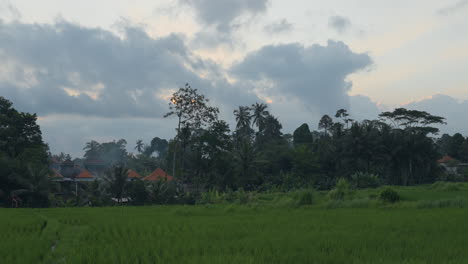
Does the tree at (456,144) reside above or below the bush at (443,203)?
above

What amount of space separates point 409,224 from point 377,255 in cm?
392

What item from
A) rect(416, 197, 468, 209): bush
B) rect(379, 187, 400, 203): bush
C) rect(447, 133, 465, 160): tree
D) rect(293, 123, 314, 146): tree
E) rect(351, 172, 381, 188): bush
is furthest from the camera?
rect(447, 133, 465, 160): tree

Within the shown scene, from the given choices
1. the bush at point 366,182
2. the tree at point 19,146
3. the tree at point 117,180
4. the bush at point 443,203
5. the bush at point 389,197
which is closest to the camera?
the bush at point 443,203

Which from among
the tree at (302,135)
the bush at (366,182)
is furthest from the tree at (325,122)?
the bush at (366,182)

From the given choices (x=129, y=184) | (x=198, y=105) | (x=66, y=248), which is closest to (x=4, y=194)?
(x=129, y=184)

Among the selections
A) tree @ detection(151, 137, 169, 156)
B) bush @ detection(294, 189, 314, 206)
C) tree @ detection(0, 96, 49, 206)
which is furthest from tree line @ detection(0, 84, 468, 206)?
tree @ detection(151, 137, 169, 156)

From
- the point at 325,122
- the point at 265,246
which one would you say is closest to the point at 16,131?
the point at 265,246

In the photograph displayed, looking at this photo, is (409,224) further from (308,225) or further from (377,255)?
(377,255)

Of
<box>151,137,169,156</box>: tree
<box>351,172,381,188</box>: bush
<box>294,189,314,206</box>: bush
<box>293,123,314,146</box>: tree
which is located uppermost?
<box>151,137,169,156</box>: tree

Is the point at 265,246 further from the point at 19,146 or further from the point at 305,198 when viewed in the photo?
the point at 19,146

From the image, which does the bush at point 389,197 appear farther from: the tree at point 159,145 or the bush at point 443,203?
the tree at point 159,145

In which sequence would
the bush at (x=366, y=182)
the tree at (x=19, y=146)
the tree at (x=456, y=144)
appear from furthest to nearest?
the tree at (x=456, y=144) < the bush at (x=366, y=182) < the tree at (x=19, y=146)

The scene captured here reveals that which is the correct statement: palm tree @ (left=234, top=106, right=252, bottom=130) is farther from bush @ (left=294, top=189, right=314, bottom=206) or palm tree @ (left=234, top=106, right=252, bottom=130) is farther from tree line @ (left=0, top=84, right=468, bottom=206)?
bush @ (left=294, top=189, right=314, bottom=206)

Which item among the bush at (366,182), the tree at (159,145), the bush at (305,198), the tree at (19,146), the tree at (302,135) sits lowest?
the bush at (305,198)
